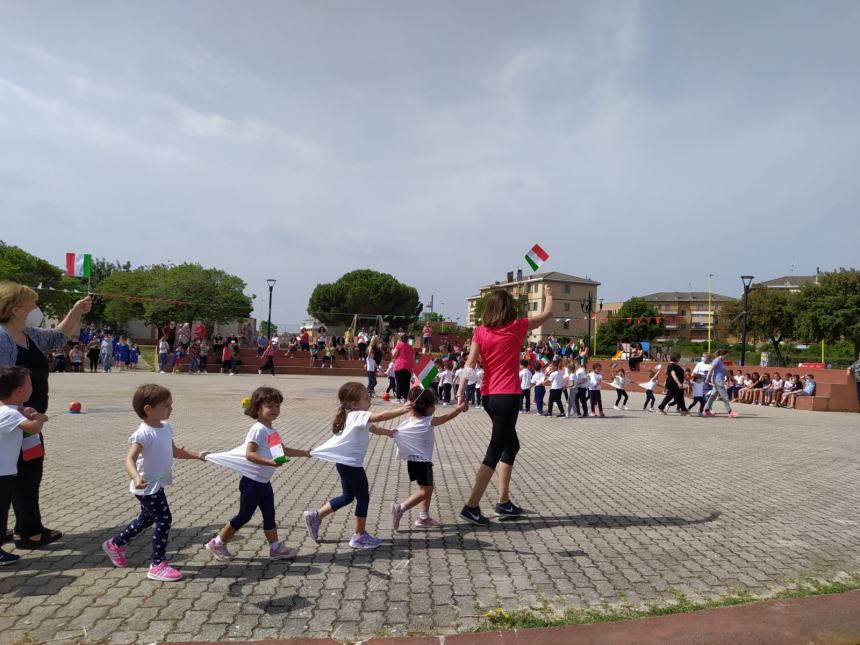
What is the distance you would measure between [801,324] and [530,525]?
55086 mm

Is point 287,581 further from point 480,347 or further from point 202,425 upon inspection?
point 202,425

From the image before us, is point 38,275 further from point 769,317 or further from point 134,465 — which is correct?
point 769,317

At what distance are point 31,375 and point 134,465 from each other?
1.18 metres

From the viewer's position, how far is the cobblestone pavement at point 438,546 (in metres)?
3.25

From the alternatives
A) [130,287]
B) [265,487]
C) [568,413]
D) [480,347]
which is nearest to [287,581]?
[265,487]

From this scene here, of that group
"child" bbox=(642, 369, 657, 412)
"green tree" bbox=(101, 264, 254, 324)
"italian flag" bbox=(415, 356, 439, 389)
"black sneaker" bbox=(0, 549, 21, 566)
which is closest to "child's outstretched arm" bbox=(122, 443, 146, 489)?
"black sneaker" bbox=(0, 549, 21, 566)

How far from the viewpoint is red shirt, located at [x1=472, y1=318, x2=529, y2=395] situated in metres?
4.98

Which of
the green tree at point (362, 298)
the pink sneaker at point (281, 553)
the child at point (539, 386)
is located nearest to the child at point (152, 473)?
the pink sneaker at point (281, 553)

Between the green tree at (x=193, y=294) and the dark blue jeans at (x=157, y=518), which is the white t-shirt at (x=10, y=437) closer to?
the dark blue jeans at (x=157, y=518)

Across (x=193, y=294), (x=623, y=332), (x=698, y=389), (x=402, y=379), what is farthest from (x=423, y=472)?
(x=623, y=332)

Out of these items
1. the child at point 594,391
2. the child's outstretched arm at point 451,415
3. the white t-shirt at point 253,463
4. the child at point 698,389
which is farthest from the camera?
the child at point 698,389

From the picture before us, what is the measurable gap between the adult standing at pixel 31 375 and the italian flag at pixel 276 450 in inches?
66.6

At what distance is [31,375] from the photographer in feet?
13.7

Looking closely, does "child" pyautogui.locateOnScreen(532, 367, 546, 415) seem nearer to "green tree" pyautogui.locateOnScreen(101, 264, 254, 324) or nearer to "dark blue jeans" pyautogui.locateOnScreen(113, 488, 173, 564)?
"dark blue jeans" pyautogui.locateOnScreen(113, 488, 173, 564)
